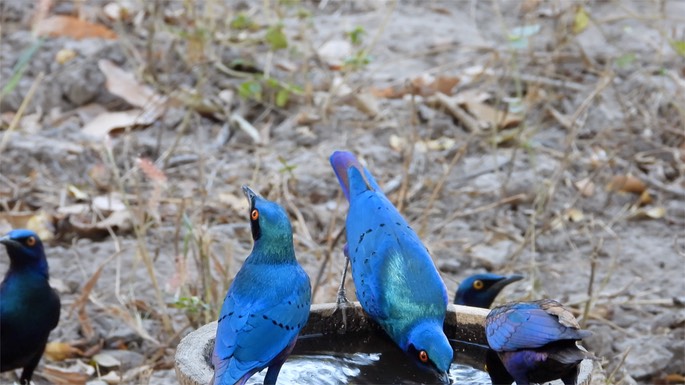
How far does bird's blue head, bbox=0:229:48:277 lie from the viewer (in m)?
4.00

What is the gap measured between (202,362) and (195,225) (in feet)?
5.62

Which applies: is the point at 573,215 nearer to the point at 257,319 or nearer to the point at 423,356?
the point at 423,356

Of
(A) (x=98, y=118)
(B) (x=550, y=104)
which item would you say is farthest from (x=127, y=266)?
(B) (x=550, y=104)

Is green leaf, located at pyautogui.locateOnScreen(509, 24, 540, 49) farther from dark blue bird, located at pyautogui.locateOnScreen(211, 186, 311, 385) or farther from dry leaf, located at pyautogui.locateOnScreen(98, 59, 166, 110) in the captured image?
dark blue bird, located at pyautogui.locateOnScreen(211, 186, 311, 385)

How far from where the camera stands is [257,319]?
2.63 metres

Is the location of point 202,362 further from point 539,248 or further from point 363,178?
point 539,248

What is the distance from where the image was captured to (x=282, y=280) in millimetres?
2725

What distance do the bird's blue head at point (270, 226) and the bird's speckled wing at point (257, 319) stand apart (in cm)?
6

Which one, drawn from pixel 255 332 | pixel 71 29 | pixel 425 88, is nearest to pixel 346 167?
pixel 255 332

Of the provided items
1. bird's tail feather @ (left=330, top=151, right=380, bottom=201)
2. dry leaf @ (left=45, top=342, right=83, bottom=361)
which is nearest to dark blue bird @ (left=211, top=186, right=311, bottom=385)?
bird's tail feather @ (left=330, top=151, right=380, bottom=201)

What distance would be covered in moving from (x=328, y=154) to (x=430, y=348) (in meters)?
3.06

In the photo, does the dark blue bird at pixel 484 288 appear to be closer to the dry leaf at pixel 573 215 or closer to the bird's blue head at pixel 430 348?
the bird's blue head at pixel 430 348

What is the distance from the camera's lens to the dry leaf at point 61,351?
4.26m

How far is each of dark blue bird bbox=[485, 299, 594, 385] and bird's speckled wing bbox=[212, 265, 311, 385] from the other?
474 mm
